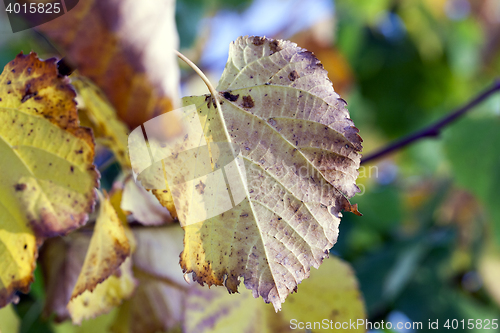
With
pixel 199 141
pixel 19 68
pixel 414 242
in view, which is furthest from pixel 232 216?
pixel 414 242

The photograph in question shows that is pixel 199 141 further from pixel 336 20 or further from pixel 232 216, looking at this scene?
pixel 336 20

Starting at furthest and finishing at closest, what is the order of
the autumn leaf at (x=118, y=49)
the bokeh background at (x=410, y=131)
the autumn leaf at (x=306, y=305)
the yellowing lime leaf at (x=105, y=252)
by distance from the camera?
the bokeh background at (x=410, y=131), the autumn leaf at (x=306, y=305), the yellowing lime leaf at (x=105, y=252), the autumn leaf at (x=118, y=49)

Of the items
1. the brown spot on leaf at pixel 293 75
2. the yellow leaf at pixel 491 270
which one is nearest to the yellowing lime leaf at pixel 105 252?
the brown spot on leaf at pixel 293 75

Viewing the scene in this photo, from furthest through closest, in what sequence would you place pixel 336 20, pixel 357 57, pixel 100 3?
pixel 357 57
pixel 336 20
pixel 100 3

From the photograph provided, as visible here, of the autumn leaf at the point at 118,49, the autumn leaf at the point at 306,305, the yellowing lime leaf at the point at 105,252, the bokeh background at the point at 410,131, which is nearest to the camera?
the autumn leaf at the point at 118,49

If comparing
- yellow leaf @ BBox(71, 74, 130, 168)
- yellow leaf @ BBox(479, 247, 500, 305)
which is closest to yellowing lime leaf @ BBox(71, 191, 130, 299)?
yellow leaf @ BBox(71, 74, 130, 168)

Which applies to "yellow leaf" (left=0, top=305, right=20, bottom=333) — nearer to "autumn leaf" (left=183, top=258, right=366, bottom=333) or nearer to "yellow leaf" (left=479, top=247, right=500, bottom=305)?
"autumn leaf" (left=183, top=258, right=366, bottom=333)

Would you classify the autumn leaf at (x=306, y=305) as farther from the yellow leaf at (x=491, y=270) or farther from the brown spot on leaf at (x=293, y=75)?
the yellow leaf at (x=491, y=270)
